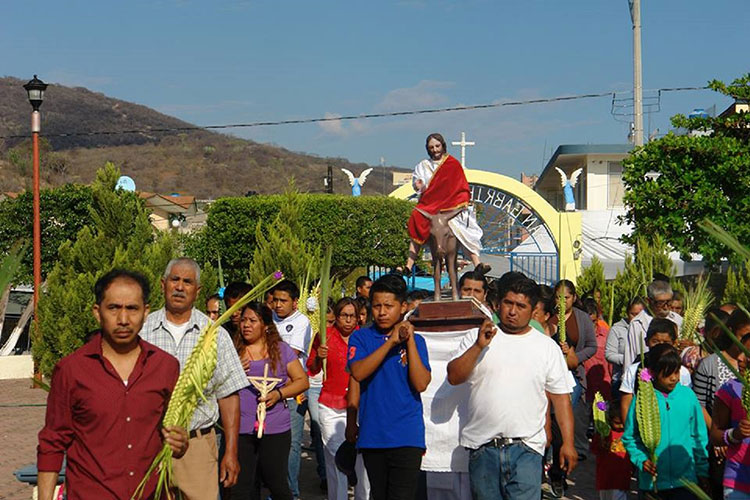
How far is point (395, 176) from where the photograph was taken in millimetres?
107500

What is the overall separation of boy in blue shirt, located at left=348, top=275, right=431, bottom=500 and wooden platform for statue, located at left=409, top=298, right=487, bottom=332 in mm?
1053

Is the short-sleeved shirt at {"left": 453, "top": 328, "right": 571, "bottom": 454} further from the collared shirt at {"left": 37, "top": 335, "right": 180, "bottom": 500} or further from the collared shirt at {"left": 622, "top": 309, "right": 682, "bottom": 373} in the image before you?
the collared shirt at {"left": 622, "top": 309, "right": 682, "bottom": 373}

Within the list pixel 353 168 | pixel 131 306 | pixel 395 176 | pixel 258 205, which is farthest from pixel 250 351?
pixel 353 168

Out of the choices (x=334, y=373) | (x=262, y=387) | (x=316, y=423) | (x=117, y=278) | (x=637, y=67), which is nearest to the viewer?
(x=117, y=278)

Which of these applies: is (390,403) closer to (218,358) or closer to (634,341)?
(218,358)

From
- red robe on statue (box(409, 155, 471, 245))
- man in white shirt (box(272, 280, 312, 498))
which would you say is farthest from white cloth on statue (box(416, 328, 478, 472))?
red robe on statue (box(409, 155, 471, 245))

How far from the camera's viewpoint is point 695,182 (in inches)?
725

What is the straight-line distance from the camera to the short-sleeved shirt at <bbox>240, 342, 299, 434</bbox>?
671cm

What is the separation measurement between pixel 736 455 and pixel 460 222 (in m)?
4.00

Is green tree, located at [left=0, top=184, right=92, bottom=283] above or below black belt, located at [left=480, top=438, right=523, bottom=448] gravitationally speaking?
above

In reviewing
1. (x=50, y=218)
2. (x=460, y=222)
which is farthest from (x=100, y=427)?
(x=50, y=218)

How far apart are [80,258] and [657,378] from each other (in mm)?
15366

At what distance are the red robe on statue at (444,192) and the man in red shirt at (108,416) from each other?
459 centimetres

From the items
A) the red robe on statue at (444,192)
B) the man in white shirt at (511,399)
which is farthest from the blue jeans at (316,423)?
the man in white shirt at (511,399)
